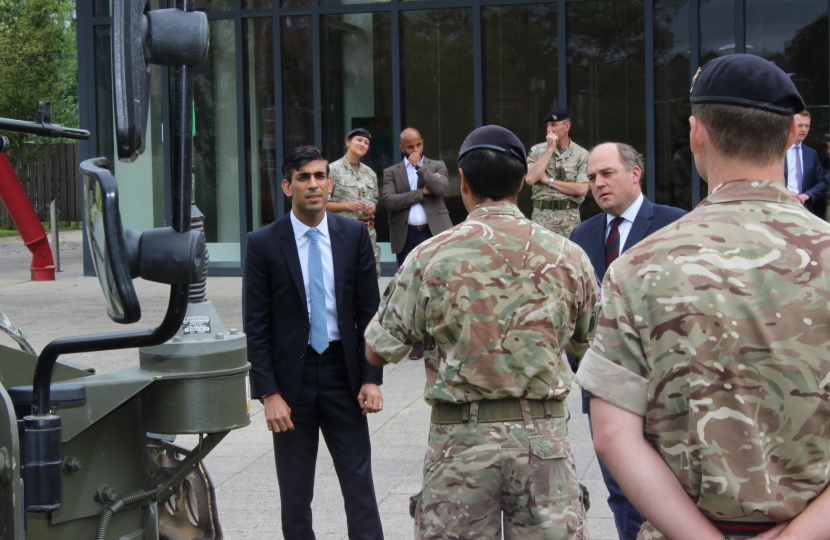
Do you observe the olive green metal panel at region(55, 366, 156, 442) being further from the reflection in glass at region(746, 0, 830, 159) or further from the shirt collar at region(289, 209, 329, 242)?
the reflection in glass at region(746, 0, 830, 159)

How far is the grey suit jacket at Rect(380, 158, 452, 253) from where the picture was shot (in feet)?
34.6

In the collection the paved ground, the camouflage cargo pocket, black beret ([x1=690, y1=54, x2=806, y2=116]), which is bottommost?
the paved ground

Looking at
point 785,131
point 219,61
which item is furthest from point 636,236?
point 219,61

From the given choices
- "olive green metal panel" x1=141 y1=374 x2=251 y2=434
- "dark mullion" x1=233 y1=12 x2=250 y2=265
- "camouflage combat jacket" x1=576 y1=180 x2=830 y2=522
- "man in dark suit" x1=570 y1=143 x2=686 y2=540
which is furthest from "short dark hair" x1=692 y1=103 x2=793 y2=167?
"dark mullion" x1=233 y1=12 x2=250 y2=265

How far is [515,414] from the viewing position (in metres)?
3.34

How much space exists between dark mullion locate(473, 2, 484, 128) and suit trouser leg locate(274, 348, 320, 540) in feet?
37.0

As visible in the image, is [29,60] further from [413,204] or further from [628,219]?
[628,219]

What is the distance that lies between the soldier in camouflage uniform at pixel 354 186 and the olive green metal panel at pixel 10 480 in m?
8.02

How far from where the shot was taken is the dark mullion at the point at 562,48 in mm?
15312

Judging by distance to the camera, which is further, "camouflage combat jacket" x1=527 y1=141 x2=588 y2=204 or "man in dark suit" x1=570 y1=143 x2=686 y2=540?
"camouflage combat jacket" x1=527 y1=141 x2=588 y2=204

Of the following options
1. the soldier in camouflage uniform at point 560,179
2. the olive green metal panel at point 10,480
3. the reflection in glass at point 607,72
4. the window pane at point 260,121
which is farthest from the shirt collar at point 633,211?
the window pane at point 260,121

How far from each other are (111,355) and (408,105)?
730cm

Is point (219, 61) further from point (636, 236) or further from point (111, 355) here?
point (636, 236)

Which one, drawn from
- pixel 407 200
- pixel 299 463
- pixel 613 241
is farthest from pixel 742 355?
pixel 407 200
